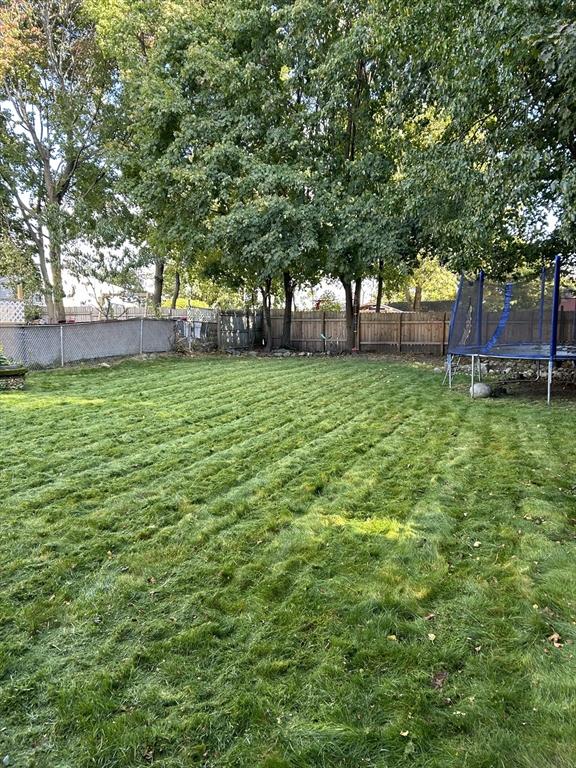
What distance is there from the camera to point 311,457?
4.25 meters

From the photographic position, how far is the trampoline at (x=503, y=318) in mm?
7863

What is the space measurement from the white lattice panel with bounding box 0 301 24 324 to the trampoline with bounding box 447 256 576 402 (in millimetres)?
10425

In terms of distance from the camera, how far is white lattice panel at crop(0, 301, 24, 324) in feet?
40.0

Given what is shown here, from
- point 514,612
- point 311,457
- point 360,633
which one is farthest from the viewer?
point 311,457

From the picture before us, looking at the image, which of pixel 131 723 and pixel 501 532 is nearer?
pixel 131 723

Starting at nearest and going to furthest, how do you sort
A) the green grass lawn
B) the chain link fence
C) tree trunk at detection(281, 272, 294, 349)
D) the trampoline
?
the green grass lawn → the trampoline → the chain link fence → tree trunk at detection(281, 272, 294, 349)

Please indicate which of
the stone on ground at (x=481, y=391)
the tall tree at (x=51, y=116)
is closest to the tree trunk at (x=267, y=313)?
the tall tree at (x=51, y=116)

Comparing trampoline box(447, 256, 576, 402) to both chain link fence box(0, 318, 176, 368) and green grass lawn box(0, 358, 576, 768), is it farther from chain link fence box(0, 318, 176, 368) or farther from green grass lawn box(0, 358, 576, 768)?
chain link fence box(0, 318, 176, 368)

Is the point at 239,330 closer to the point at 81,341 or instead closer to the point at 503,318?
the point at 81,341

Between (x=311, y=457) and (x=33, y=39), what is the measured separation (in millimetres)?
13712

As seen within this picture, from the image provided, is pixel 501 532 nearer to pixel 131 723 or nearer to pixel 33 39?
pixel 131 723

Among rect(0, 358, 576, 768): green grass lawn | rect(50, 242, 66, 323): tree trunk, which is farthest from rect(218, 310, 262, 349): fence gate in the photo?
rect(0, 358, 576, 768): green grass lawn

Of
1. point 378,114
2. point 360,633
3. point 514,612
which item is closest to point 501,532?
point 514,612

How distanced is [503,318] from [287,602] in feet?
24.0
